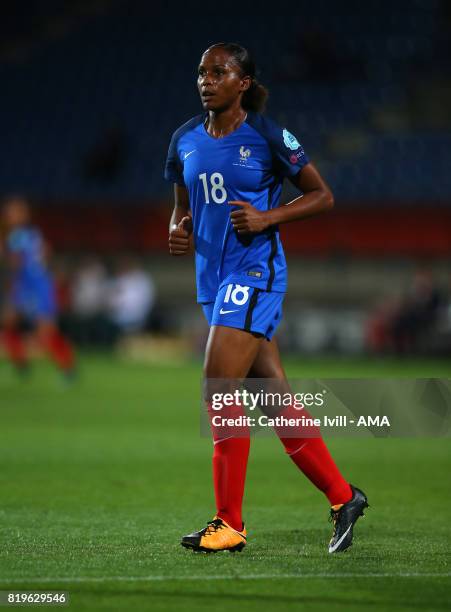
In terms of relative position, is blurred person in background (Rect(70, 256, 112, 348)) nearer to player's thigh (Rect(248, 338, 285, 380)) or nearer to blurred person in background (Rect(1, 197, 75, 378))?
blurred person in background (Rect(1, 197, 75, 378))

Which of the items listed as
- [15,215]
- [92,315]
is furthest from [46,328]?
[92,315]

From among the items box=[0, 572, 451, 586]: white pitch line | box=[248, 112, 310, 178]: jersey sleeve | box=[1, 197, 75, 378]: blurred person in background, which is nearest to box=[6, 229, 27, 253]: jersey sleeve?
box=[1, 197, 75, 378]: blurred person in background

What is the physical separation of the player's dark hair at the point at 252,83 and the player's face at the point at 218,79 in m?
0.05

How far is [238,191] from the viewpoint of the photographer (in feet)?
18.0

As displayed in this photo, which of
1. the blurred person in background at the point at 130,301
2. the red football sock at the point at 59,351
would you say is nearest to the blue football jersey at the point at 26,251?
the red football sock at the point at 59,351

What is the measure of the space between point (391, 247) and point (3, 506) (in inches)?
735

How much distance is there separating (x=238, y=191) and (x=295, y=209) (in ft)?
0.98

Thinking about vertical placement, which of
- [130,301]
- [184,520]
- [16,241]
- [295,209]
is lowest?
[184,520]

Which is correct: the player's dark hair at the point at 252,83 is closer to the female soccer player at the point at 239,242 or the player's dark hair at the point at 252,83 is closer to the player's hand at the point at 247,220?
the female soccer player at the point at 239,242

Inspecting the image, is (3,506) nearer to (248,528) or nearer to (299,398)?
(248,528)

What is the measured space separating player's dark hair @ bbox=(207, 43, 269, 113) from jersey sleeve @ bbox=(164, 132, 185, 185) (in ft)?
1.38

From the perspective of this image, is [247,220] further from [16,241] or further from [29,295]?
[29,295]

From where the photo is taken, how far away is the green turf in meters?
4.54

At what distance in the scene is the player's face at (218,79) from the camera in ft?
17.8
